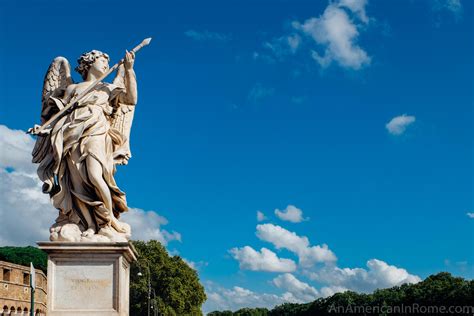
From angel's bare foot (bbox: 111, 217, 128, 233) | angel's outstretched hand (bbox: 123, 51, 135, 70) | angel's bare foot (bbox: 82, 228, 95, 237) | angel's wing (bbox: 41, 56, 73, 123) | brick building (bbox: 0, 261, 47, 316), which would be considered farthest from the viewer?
brick building (bbox: 0, 261, 47, 316)

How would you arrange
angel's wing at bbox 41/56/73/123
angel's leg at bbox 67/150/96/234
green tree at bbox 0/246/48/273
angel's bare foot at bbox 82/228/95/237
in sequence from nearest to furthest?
angel's bare foot at bbox 82/228/95/237 < angel's leg at bbox 67/150/96/234 < angel's wing at bbox 41/56/73/123 < green tree at bbox 0/246/48/273

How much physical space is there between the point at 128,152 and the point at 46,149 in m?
1.38

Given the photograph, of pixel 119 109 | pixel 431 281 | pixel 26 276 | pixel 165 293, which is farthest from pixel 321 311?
pixel 119 109

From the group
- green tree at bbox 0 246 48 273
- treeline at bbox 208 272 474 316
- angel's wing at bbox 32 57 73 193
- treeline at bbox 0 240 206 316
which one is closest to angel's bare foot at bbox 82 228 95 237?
angel's wing at bbox 32 57 73 193

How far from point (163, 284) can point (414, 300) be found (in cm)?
3423

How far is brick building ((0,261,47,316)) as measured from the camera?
74188mm

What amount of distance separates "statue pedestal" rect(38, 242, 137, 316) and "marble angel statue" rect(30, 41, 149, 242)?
0.25 meters

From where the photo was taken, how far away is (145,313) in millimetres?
85125

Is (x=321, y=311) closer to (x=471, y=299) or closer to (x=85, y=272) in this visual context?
(x=471, y=299)

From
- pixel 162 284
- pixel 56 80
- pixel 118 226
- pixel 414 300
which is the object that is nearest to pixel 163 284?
pixel 162 284

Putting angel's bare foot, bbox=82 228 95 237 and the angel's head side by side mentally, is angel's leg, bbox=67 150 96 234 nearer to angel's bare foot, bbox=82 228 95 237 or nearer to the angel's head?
angel's bare foot, bbox=82 228 95 237

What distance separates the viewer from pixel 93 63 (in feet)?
42.5

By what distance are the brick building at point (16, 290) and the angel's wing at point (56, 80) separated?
202ft

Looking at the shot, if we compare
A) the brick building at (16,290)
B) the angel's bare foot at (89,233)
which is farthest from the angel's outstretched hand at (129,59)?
the brick building at (16,290)
